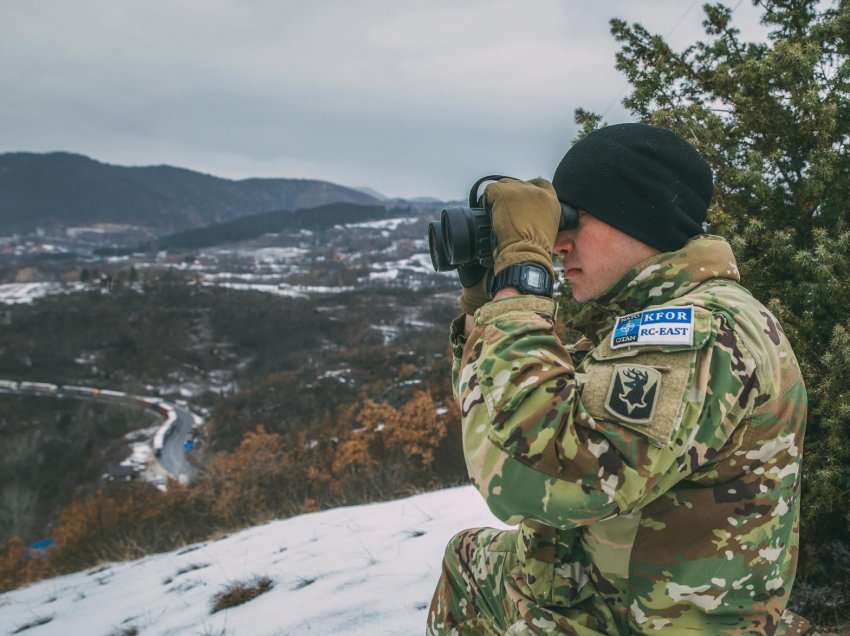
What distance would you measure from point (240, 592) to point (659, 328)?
11.1ft

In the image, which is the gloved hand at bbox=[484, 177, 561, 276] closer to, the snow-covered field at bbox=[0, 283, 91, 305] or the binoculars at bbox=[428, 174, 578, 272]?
the binoculars at bbox=[428, 174, 578, 272]

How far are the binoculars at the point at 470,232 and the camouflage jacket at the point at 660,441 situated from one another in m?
0.18

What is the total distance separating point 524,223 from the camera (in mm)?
1321

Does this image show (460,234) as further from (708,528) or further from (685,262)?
(708,528)

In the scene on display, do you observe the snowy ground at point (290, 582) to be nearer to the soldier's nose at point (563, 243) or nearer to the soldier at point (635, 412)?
the soldier at point (635, 412)

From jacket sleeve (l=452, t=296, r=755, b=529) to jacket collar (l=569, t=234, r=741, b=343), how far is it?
0.22m

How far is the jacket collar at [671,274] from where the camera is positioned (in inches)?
51.4

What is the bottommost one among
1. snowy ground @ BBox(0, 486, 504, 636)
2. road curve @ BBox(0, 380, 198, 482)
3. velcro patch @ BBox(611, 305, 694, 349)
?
road curve @ BBox(0, 380, 198, 482)

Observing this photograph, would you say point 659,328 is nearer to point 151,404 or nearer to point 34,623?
point 34,623

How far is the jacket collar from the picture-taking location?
1.30 metres

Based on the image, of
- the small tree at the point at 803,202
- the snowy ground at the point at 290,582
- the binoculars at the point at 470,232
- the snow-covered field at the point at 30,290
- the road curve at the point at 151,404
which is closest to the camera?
the binoculars at the point at 470,232

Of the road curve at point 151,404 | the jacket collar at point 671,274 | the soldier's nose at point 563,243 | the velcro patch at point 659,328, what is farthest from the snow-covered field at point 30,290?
the velcro patch at point 659,328

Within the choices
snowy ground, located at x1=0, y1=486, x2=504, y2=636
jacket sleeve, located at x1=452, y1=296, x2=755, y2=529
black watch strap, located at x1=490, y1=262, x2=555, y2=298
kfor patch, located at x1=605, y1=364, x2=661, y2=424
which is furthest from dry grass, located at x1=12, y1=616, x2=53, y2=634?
kfor patch, located at x1=605, y1=364, x2=661, y2=424

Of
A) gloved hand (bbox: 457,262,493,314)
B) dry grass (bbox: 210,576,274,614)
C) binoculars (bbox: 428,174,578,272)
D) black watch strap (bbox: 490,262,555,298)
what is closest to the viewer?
black watch strap (bbox: 490,262,555,298)
